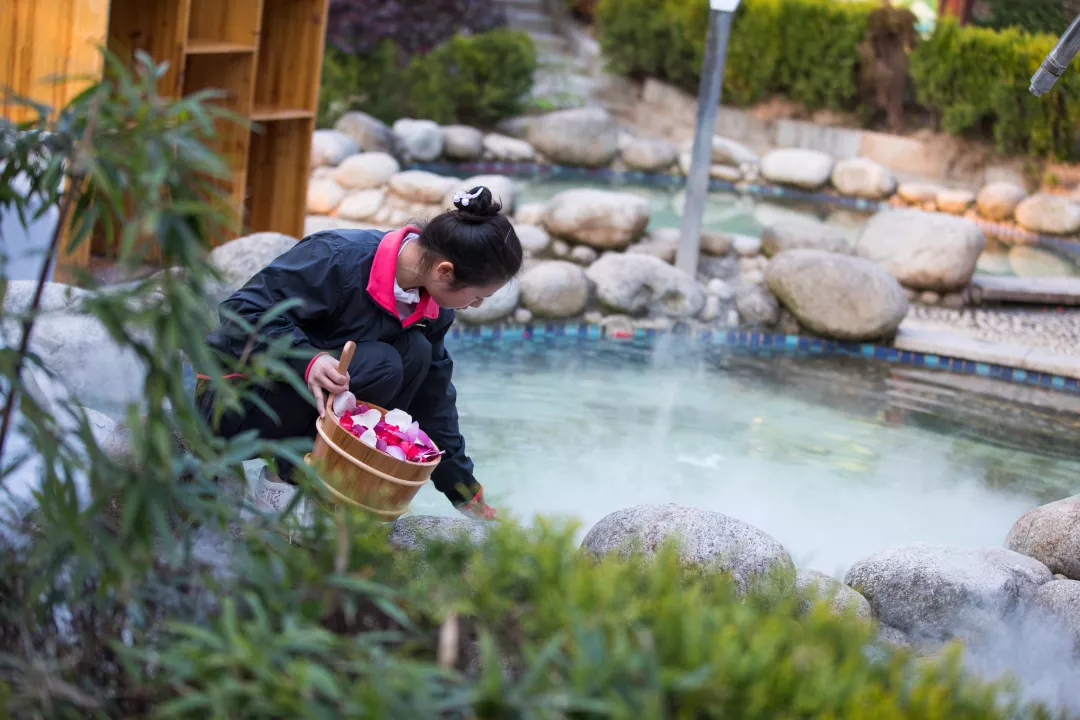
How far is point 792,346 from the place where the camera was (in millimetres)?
6473

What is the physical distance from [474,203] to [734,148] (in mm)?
8635

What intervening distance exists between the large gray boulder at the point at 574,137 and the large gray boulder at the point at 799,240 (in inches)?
136

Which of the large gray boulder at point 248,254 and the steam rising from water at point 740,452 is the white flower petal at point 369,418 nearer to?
the steam rising from water at point 740,452

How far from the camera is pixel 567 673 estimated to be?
1471 millimetres

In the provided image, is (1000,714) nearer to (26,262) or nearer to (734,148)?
(26,262)

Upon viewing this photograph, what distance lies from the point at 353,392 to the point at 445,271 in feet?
1.41

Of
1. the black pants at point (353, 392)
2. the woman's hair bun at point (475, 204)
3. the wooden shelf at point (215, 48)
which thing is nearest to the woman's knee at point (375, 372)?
the black pants at point (353, 392)

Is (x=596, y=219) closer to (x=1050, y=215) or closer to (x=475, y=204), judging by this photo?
(x=475, y=204)

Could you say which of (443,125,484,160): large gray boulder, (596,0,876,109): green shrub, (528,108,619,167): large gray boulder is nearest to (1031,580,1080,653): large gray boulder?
(443,125,484,160): large gray boulder

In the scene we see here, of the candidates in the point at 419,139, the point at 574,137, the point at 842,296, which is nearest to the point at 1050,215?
→ the point at 574,137

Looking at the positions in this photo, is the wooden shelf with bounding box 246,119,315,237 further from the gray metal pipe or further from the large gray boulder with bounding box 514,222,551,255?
the gray metal pipe

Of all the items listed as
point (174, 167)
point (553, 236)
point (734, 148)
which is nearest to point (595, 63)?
point (734, 148)

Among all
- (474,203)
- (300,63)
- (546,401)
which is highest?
(300,63)

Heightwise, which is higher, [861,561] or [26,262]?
[26,262]
